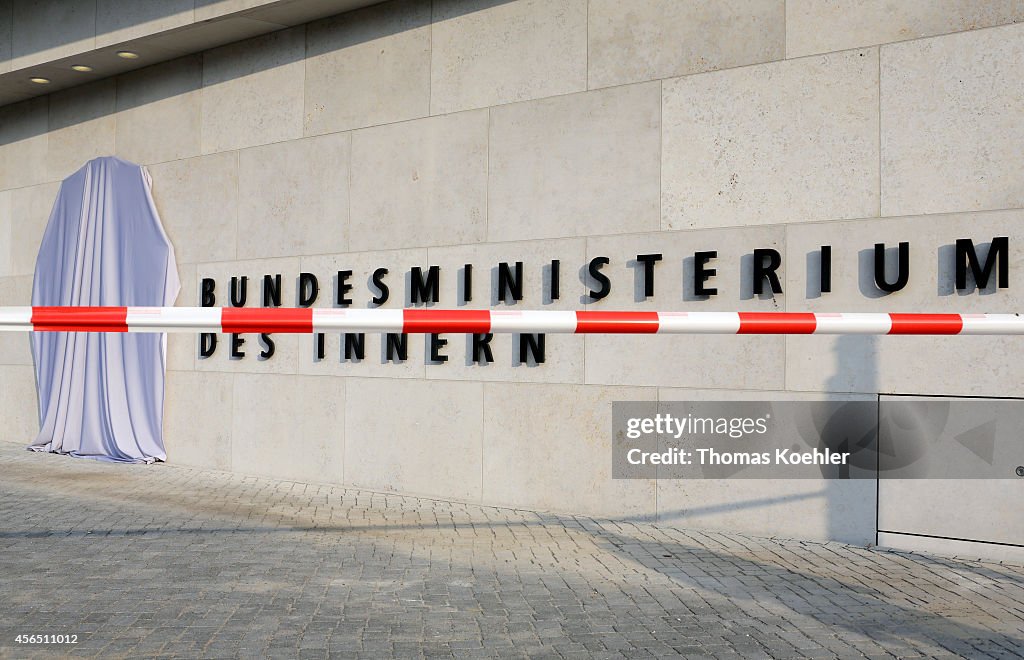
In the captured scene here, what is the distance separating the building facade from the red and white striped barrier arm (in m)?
2.10

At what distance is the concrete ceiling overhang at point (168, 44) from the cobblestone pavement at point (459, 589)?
5152 millimetres

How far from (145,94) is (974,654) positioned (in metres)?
11.4

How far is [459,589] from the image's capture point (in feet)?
19.1

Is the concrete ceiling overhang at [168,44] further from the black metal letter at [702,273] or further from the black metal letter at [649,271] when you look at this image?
the black metal letter at [702,273]

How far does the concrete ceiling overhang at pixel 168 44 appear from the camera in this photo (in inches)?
412

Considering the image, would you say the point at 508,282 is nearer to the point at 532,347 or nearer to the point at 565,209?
the point at 532,347

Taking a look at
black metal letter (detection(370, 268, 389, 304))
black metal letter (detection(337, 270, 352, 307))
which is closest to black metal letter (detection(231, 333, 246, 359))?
black metal letter (detection(337, 270, 352, 307))

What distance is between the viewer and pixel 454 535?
25.0ft

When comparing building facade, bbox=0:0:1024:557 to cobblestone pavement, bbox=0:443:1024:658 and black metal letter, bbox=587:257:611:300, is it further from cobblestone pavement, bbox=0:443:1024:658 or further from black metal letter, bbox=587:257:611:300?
cobblestone pavement, bbox=0:443:1024:658

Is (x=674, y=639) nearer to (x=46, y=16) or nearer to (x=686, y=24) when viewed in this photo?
(x=686, y=24)

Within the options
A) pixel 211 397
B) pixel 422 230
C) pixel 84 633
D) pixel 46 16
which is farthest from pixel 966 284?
pixel 46 16

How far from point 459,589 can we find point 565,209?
158 inches

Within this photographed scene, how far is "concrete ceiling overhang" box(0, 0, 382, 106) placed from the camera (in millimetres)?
10461

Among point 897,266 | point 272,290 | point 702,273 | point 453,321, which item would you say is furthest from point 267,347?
point 897,266
